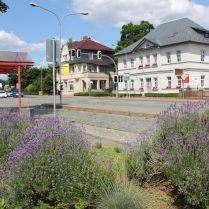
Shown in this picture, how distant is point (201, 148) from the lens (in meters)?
3.60

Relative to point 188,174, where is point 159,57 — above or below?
above

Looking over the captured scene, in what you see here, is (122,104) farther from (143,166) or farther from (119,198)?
(119,198)

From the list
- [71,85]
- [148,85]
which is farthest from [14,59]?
[71,85]

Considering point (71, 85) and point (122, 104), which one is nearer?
point (122, 104)

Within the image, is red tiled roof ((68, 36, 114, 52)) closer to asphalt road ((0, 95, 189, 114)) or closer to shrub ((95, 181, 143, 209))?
asphalt road ((0, 95, 189, 114))

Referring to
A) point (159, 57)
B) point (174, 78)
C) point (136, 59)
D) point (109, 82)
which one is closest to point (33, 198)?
point (174, 78)

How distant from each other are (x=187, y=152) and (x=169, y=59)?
50071 millimetres

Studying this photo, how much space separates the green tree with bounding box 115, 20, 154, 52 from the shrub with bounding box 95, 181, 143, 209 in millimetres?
72148

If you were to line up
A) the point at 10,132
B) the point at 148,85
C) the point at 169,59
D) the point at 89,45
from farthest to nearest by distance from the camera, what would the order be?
the point at 89,45, the point at 148,85, the point at 169,59, the point at 10,132

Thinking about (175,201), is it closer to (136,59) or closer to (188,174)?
(188,174)

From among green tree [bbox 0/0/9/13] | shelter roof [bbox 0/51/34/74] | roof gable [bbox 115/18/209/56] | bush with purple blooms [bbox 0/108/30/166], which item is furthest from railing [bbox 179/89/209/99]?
bush with purple blooms [bbox 0/108/30/166]

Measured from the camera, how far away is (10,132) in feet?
17.9

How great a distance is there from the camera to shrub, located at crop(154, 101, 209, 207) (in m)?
3.35

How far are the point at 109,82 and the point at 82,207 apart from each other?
241 ft
